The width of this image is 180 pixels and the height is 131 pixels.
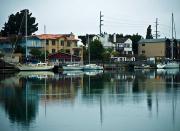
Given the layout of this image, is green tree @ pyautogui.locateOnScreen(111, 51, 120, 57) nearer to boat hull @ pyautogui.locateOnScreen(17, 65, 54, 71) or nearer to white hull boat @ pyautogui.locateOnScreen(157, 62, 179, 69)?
white hull boat @ pyautogui.locateOnScreen(157, 62, 179, 69)

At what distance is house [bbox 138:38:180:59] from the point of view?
120 metres

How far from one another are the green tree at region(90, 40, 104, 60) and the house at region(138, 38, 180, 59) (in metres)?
21.1

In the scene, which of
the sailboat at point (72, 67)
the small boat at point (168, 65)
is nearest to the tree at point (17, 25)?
the sailboat at point (72, 67)

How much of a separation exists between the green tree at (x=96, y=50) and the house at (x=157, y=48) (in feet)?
69.2

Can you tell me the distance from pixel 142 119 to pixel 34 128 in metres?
5.98

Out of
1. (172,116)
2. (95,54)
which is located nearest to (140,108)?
(172,116)

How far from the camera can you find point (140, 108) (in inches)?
1156

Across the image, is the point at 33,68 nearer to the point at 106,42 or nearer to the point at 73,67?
the point at 73,67

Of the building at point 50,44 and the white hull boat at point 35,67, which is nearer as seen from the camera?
the white hull boat at point 35,67

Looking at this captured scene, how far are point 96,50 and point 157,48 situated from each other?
2371cm

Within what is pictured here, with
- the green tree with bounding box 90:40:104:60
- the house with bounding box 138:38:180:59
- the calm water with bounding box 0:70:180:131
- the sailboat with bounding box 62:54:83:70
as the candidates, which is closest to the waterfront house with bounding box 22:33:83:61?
the green tree with bounding box 90:40:104:60

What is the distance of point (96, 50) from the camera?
103m

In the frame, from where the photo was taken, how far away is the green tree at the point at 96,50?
102750mm

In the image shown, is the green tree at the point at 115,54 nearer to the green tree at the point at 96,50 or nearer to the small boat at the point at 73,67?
the green tree at the point at 96,50
